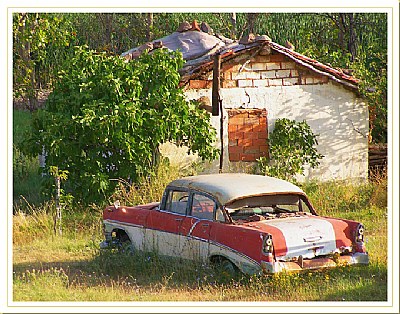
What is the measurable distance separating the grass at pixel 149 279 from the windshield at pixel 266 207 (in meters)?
0.77

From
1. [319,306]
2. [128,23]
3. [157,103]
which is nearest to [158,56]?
[157,103]

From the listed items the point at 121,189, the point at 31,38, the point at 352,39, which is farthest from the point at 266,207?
the point at 352,39

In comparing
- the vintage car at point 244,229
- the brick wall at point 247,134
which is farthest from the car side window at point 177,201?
the brick wall at point 247,134

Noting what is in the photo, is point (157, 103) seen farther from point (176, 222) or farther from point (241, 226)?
point (241, 226)

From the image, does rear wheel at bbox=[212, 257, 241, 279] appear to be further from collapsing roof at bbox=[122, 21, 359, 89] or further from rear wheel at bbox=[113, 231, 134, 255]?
collapsing roof at bbox=[122, 21, 359, 89]

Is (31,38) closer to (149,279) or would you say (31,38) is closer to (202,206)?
(202,206)

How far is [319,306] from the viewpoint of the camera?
756 cm

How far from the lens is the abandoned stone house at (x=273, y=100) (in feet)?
48.3

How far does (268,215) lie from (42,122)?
19.8 feet

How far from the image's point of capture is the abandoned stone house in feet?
48.3

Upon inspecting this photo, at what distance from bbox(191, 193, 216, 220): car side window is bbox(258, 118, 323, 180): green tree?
5541mm

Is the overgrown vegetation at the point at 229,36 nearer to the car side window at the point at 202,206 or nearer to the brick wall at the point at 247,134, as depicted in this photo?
the brick wall at the point at 247,134

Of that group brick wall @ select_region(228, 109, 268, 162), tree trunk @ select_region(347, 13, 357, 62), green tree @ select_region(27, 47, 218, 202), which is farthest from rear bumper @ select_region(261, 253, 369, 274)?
tree trunk @ select_region(347, 13, 357, 62)

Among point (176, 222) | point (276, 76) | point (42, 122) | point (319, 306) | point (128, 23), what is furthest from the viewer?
point (128, 23)
